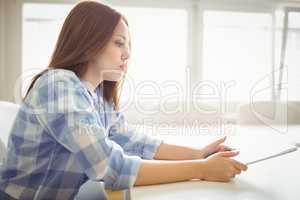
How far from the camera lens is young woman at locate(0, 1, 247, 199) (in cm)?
64

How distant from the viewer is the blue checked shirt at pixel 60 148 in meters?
0.63

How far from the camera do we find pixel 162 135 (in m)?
1.38

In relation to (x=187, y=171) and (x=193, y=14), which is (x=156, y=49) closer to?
(x=193, y=14)

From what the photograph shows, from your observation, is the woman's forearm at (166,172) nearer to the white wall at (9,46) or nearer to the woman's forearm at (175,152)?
the woman's forearm at (175,152)

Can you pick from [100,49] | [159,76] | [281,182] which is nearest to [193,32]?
[159,76]

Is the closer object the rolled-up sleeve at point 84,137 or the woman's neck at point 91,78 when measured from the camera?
the rolled-up sleeve at point 84,137

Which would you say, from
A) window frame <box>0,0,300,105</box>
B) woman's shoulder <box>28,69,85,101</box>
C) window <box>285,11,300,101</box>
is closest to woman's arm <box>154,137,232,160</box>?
woman's shoulder <box>28,69,85,101</box>

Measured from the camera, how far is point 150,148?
3.18ft

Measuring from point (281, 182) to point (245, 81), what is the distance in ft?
4.61

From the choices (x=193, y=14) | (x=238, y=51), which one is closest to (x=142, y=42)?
(x=193, y=14)

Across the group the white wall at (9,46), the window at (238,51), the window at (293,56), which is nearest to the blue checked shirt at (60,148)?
the white wall at (9,46)

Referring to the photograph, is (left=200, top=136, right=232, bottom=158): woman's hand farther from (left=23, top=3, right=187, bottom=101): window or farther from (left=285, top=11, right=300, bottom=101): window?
(left=285, top=11, right=300, bottom=101): window

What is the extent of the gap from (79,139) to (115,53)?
1.04ft

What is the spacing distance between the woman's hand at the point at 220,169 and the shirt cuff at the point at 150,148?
0.98 ft
